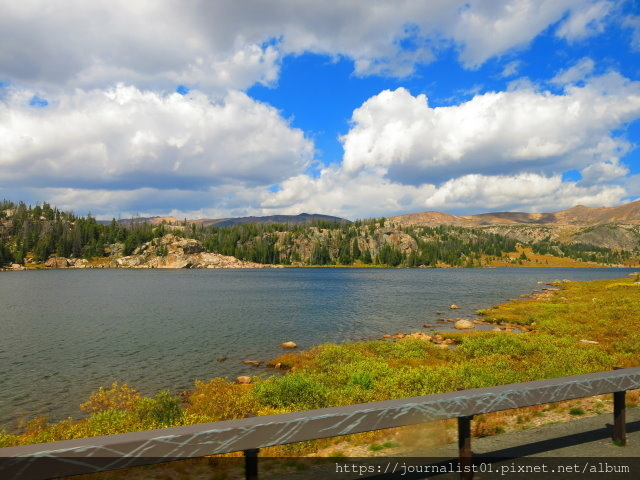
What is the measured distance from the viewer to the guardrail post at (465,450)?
21.6 feet

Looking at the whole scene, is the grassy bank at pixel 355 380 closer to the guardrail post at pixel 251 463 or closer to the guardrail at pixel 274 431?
the guardrail at pixel 274 431

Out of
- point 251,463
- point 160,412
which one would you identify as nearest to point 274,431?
point 251,463

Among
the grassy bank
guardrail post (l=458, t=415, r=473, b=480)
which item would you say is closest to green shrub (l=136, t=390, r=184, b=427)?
the grassy bank

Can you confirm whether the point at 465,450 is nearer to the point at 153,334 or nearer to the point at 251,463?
the point at 251,463

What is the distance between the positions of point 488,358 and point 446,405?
21.0m

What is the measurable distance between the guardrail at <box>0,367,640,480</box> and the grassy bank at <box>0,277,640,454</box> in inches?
131

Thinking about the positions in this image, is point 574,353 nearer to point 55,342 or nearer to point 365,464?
point 365,464

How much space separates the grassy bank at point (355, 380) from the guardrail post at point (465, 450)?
3.96 m

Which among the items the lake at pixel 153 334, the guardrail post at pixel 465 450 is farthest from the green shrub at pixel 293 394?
the lake at pixel 153 334

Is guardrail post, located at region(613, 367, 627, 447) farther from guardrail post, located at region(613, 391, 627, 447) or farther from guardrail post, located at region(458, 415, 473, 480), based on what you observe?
guardrail post, located at region(458, 415, 473, 480)

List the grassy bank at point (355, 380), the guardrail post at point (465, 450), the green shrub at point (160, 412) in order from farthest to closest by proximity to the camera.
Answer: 1. the grassy bank at point (355, 380)
2. the green shrub at point (160, 412)
3. the guardrail post at point (465, 450)

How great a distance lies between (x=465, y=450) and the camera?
6.65m

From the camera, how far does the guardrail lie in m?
4.42

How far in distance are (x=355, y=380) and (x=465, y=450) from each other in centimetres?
1388
